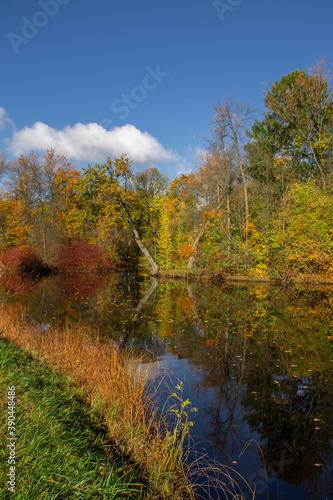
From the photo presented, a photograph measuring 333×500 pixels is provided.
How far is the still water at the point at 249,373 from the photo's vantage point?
345 cm

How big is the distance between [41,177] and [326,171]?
26.4 metres

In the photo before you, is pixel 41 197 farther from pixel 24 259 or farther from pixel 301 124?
pixel 301 124

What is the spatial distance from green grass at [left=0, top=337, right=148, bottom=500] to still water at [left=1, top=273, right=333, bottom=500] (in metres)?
1.21

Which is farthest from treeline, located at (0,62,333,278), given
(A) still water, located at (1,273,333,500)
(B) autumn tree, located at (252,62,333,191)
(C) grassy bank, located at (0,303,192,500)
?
(C) grassy bank, located at (0,303,192,500)

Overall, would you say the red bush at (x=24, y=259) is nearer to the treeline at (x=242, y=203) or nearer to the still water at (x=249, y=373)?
the treeline at (x=242, y=203)

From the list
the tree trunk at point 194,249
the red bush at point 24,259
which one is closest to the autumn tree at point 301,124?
the tree trunk at point 194,249

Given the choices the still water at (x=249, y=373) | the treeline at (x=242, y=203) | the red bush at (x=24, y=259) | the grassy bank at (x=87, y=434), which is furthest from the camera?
the red bush at (x=24, y=259)

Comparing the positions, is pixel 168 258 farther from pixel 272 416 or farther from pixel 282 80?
pixel 272 416

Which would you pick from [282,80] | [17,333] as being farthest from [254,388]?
[282,80]

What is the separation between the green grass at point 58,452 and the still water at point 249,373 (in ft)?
3.97

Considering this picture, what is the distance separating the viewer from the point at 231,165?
81.0ft

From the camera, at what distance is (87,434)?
333 centimetres

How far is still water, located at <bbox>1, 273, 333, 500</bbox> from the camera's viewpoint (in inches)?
136

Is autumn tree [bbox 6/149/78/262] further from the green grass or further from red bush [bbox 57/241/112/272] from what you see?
the green grass
